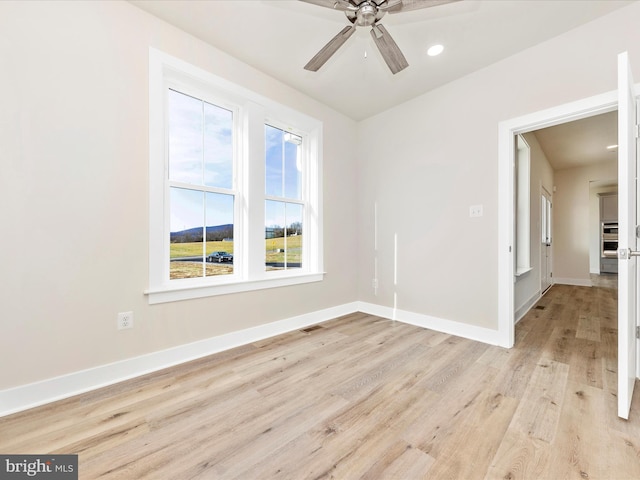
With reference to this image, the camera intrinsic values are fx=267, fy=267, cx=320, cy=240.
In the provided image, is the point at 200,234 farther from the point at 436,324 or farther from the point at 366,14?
the point at 436,324

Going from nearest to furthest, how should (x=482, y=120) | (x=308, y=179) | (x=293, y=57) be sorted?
(x=293, y=57) → (x=482, y=120) → (x=308, y=179)

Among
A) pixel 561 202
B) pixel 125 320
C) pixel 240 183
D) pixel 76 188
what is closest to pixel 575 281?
pixel 561 202

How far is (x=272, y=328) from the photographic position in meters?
2.85

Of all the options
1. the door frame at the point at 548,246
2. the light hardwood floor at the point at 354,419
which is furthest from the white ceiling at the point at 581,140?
the light hardwood floor at the point at 354,419

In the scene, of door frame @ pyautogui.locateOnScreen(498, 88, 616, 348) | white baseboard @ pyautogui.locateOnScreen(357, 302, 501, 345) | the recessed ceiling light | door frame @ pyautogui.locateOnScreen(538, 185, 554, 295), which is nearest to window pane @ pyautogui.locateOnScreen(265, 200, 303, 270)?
white baseboard @ pyautogui.locateOnScreen(357, 302, 501, 345)

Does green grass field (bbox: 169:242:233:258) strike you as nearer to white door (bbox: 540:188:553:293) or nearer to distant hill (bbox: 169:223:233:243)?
distant hill (bbox: 169:223:233:243)

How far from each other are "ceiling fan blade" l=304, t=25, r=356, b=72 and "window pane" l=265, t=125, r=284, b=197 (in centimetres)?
105

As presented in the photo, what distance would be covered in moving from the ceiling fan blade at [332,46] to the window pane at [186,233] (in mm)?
1506

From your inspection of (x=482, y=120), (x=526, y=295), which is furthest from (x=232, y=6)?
(x=526, y=295)

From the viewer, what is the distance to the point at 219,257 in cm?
264

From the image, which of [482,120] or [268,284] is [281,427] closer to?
[268,284]

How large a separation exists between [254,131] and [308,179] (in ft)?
3.03

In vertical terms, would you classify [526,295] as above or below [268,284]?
below

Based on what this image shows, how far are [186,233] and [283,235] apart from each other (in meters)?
1.10
